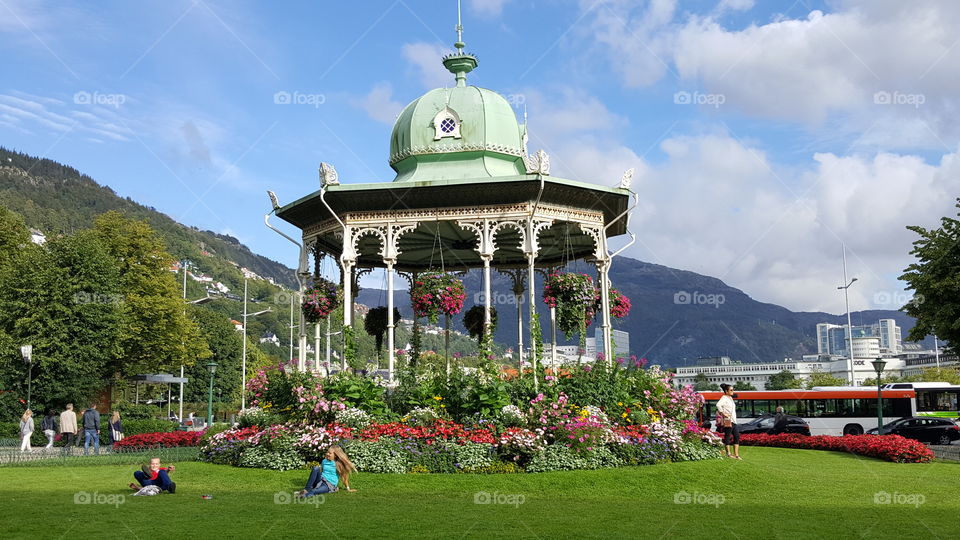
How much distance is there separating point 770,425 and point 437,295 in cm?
2719

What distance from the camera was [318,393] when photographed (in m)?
18.9

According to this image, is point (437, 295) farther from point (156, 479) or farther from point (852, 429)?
point (852, 429)

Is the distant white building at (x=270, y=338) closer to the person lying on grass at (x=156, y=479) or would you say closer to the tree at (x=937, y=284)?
the tree at (x=937, y=284)

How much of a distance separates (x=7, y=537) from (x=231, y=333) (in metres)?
73.8

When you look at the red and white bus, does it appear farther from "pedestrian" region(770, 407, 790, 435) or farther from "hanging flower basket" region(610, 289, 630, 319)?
"hanging flower basket" region(610, 289, 630, 319)

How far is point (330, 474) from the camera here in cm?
1455

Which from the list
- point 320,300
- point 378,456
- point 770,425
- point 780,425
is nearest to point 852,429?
point 770,425

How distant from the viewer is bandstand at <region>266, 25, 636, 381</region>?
21.1 metres

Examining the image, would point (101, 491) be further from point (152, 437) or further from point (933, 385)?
point (933, 385)

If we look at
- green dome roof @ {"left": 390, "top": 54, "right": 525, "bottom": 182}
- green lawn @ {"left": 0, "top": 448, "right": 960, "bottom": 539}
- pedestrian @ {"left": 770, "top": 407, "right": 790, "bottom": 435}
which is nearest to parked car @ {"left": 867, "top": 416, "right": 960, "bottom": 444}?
pedestrian @ {"left": 770, "top": 407, "right": 790, "bottom": 435}

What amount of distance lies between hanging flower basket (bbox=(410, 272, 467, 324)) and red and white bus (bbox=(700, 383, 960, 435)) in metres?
25.3

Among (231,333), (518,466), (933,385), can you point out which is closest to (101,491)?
(518,466)

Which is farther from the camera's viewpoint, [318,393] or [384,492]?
[318,393]

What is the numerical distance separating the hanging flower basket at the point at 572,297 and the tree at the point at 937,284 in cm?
1438
